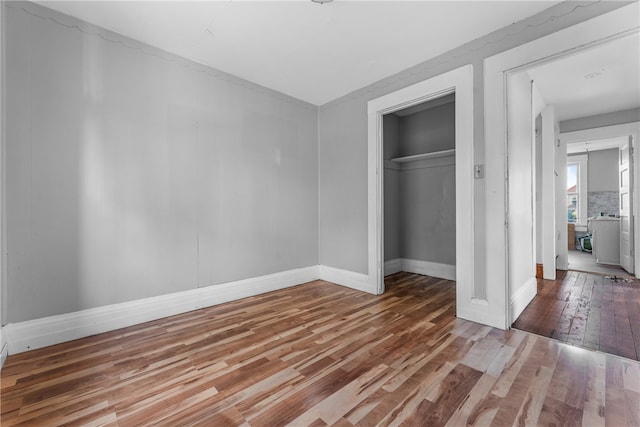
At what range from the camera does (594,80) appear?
10.6 feet

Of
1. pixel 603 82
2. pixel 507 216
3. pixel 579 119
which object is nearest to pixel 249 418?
pixel 507 216

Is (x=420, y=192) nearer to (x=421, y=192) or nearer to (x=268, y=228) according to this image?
(x=421, y=192)

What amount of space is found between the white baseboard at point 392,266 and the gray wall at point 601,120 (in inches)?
144

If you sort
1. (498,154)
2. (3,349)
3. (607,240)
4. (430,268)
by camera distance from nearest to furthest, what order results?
(3,349) < (498,154) < (430,268) < (607,240)

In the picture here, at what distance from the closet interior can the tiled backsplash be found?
19.6ft

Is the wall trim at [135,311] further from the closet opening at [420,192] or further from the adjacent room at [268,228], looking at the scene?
the closet opening at [420,192]

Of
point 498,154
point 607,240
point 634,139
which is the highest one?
point 634,139

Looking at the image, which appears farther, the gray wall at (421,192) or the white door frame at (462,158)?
the gray wall at (421,192)

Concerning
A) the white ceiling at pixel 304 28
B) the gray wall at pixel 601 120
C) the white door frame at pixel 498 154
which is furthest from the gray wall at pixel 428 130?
the gray wall at pixel 601 120

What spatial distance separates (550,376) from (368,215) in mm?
2167

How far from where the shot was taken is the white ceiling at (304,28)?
6.75ft

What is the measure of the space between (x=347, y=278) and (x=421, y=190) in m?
1.84

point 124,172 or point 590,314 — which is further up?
point 124,172

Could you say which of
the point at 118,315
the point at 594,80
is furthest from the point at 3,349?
the point at 594,80
